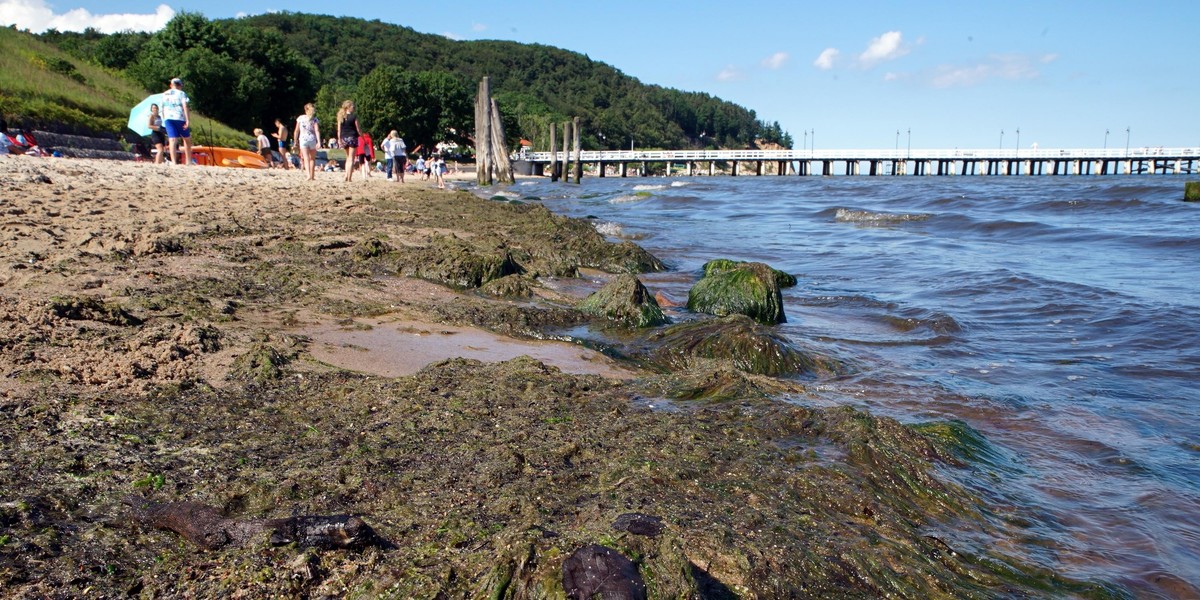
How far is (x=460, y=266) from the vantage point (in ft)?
22.5

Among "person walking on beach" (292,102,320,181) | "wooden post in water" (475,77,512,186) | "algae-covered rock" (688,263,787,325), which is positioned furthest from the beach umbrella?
"wooden post in water" (475,77,512,186)

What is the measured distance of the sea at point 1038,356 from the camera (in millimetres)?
3184

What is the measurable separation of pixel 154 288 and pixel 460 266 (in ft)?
8.07

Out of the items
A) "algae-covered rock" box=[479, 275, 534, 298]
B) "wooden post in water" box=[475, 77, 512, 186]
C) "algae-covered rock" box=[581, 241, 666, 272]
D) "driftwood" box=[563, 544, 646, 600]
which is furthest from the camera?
"wooden post in water" box=[475, 77, 512, 186]

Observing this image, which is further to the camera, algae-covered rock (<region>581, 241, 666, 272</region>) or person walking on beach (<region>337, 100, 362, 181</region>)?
person walking on beach (<region>337, 100, 362, 181</region>)

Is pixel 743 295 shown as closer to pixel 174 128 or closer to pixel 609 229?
pixel 609 229

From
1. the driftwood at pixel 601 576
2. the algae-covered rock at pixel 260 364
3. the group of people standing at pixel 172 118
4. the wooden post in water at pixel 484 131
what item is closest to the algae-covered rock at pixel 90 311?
the algae-covered rock at pixel 260 364

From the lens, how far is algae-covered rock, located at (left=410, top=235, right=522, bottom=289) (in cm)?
671

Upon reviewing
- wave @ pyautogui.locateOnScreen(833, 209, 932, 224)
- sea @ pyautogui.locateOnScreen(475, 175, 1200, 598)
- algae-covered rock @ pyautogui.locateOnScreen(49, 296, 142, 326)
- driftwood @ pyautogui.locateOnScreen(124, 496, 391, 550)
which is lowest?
sea @ pyautogui.locateOnScreen(475, 175, 1200, 598)

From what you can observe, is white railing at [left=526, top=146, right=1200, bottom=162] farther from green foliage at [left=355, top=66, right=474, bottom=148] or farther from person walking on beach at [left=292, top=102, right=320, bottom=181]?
person walking on beach at [left=292, top=102, right=320, bottom=181]

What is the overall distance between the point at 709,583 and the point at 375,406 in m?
1.58

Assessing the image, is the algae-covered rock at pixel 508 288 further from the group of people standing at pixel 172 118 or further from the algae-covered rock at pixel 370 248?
the group of people standing at pixel 172 118

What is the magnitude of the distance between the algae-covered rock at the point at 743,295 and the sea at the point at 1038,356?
8.3 inches

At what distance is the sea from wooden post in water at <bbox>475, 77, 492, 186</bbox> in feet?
39.4
